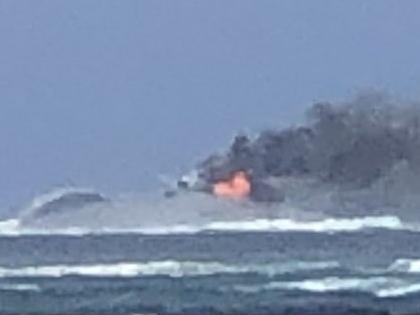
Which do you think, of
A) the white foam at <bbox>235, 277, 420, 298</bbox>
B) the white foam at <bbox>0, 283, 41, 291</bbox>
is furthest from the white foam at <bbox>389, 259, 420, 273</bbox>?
the white foam at <bbox>0, 283, 41, 291</bbox>

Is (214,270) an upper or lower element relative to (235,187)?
lower

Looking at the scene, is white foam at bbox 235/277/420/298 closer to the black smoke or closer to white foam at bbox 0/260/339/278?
white foam at bbox 0/260/339/278

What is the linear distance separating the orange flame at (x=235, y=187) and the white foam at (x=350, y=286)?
709cm

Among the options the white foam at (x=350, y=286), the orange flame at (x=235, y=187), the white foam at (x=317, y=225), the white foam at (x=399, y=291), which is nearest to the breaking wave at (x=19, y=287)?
the white foam at (x=350, y=286)

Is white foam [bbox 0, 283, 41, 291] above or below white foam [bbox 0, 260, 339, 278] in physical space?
below

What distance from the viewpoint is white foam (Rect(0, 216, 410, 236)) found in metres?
16.7

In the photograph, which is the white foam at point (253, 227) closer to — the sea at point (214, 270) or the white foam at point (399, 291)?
the sea at point (214, 270)

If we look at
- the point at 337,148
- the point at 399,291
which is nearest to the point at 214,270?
the point at 399,291

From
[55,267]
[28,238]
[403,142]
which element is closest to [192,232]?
[28,238]

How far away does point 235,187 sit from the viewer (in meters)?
21.9

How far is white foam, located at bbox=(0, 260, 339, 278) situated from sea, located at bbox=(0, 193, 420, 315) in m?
0.01

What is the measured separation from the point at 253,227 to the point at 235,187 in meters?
4.87

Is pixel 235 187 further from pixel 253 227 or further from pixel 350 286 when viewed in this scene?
pixel 350 286

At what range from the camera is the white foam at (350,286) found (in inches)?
513
